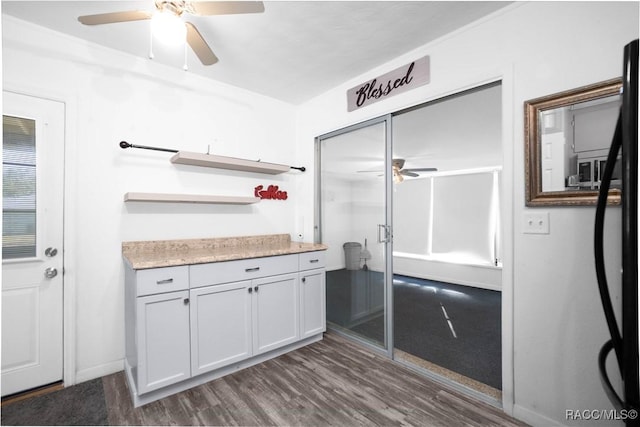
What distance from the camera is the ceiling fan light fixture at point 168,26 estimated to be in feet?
4.87

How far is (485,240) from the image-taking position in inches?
189

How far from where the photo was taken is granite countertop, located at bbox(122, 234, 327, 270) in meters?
1.99

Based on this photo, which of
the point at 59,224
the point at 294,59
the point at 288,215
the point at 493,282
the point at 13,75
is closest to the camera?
the point at 13,75

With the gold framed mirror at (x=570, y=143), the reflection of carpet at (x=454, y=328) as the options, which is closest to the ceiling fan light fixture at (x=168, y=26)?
the gold framed mirror at (x=570, y=143)

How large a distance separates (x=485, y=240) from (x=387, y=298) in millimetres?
3114

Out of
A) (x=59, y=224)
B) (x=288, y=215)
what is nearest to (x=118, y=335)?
(x=59, y=224)

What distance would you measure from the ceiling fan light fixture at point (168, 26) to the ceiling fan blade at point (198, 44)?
0.09m

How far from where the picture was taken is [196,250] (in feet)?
8.52

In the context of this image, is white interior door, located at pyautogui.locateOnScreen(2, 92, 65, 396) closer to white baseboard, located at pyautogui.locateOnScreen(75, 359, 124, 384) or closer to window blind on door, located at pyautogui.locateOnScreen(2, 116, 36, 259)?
window blind on door, located at pyautogui.locateOnScreen(2, 116, 36, 259)

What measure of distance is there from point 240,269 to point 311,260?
714 mm

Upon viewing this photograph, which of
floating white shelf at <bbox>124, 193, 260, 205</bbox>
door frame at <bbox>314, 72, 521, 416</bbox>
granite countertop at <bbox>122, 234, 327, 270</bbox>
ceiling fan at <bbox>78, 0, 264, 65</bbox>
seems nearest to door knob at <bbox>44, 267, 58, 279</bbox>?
granite countertop at <bbox>122, 234, 327, 270</bbox>

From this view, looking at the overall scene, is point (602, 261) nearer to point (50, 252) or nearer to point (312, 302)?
point (312, 302)

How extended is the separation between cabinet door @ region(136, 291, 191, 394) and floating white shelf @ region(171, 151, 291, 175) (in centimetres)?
108

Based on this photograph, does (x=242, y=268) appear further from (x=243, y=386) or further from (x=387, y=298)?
(x=387, y=298)
